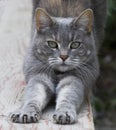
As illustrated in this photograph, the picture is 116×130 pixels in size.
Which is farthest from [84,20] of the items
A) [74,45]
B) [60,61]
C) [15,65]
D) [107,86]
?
[107,86]

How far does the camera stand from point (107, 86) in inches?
254

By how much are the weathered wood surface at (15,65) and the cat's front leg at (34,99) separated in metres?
0.04

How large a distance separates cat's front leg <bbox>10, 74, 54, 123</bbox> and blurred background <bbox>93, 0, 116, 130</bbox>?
1.81m

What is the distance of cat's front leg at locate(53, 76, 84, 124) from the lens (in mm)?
3273

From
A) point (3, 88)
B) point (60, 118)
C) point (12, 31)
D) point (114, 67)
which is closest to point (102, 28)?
point (12, 31)

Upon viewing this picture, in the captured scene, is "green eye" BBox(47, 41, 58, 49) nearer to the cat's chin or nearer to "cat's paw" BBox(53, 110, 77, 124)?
the cat's chin

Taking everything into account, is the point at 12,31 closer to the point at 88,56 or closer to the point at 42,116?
the point at 88,56

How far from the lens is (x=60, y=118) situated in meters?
3.26

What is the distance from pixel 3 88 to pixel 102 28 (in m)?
1.05

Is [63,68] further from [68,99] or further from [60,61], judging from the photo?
[68,99]

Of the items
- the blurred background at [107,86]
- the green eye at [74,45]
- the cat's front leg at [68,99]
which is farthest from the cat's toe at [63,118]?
the blurred background at [107,86]

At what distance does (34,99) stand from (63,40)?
1.31 feet

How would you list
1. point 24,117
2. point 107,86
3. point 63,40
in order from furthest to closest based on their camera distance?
point 107,86, point 63,40, point 24,117

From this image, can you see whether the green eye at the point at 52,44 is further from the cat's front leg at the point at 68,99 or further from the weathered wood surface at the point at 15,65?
the weathered wood surface at the point at 15,65
